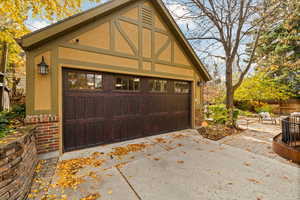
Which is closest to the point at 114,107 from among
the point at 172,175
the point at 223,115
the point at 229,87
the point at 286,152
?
the point at 172,175

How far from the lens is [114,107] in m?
4.59

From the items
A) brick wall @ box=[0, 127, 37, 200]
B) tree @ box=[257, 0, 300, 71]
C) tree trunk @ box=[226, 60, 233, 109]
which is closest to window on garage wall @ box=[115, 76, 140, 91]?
brick wall @ box=[0, 127, 37, 200]

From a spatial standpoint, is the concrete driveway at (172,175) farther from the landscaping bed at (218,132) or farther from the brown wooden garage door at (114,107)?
the landscaping bed at (218,132)

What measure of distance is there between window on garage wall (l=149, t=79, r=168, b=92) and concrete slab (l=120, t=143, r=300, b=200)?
9.33ft

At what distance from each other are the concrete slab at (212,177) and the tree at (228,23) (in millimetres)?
4150

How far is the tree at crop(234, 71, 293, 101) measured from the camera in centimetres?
1143

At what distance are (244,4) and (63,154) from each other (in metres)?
10.2

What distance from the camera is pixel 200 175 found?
9.06 ft

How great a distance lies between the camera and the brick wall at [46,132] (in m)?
3.41

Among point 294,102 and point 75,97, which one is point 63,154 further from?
point 294,102

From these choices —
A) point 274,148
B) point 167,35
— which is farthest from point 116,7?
point 274,148

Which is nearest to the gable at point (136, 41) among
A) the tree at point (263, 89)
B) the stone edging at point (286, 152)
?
the stone edging at point (286, 152)

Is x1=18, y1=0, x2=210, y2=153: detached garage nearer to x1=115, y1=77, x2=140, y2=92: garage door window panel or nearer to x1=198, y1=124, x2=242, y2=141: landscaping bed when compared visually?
x1=115, y1=77, x2=140, y2=92: garage door window panel

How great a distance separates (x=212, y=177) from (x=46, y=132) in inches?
176
